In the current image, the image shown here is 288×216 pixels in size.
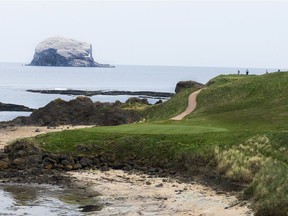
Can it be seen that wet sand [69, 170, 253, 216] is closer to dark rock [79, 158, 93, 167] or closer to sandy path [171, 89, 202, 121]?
dark rock [79, 158, 93, 167]

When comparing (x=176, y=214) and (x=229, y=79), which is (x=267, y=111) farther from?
(x=176, y=214)

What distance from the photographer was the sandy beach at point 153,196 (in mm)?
27062

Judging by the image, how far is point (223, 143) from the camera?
38438mm

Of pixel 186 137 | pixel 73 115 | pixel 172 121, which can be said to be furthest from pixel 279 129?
pixel 73 115

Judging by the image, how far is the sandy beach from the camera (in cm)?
2706

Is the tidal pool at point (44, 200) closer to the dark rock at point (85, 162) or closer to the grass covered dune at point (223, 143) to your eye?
the dark rock at point (85, 162)

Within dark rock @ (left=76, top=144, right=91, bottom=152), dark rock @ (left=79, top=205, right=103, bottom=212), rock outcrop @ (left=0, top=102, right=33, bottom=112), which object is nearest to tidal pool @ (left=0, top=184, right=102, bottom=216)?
dark rock @ (left=79, top=205, right=103, bottom=212)

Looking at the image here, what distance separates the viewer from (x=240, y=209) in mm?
26016

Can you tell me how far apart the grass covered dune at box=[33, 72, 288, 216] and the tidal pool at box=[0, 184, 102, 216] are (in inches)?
299

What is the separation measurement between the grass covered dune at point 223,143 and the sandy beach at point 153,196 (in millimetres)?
1646

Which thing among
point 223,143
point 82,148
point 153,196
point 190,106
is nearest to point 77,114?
point 190,106

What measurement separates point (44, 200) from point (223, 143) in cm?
1356

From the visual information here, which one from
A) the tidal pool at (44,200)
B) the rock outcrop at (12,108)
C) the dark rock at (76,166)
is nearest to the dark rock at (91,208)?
the tidal pool at (44,200)

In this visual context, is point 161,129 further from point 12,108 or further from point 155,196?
point 12,108
